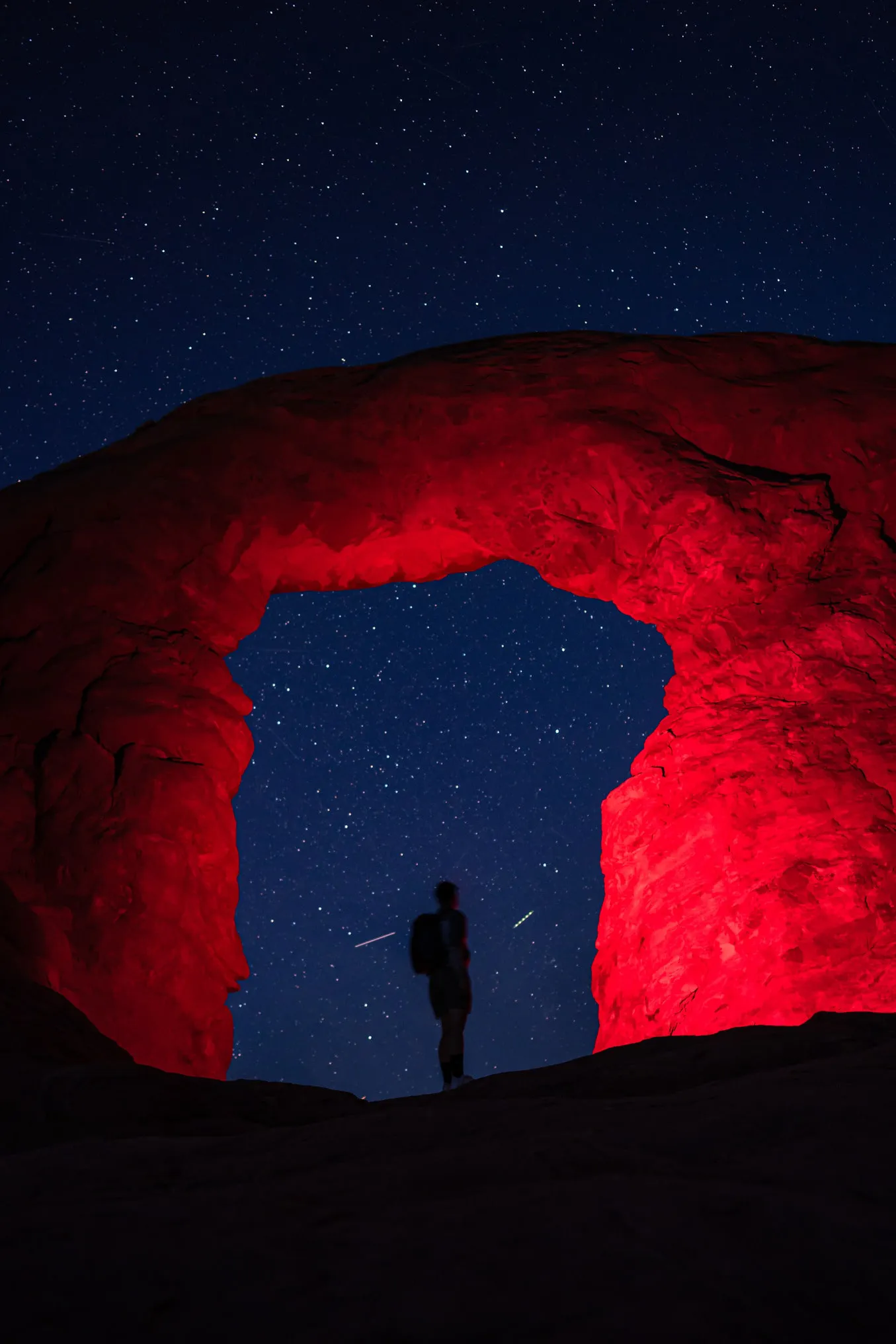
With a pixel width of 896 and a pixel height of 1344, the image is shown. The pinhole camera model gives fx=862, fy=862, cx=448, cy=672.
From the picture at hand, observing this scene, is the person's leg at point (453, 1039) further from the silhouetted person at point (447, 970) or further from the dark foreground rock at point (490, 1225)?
the dark foreground rock at point (490, 1225)

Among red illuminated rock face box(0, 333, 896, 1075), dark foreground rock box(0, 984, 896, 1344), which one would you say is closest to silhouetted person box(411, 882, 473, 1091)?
red illuminated rock face box(0, 333, 896, 1075)

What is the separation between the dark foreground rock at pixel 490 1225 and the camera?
3.81 feet

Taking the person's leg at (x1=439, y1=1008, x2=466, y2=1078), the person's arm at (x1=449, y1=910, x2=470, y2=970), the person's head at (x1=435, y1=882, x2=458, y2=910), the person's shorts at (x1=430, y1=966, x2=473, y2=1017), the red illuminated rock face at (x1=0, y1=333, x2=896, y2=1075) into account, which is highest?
the red illuminated rock face at (x1=0, y1=333, x2=896, y2=1075)

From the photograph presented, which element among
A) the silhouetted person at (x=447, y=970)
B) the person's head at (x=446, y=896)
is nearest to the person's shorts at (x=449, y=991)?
the silhouetted person at (x=447, y=970)

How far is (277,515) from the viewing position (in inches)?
316

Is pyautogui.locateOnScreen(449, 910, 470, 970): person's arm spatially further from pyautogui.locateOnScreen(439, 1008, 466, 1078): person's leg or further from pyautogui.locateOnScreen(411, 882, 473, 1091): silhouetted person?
pyautogui.locateOnScreen(439, 1008, 466, 1078): person's leg

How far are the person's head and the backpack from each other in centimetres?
9

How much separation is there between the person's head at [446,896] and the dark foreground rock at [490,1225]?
3.09 metres

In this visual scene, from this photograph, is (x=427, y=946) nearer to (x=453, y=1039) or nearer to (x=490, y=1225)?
(x=453, y=1039)

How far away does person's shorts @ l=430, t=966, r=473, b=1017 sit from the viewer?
5.46 meters

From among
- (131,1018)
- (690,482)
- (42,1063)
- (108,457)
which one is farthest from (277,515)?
(42,1063)

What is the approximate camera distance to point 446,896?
5.64 meters

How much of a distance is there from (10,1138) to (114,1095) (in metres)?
0.37

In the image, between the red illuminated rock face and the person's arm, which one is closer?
the person's arm
